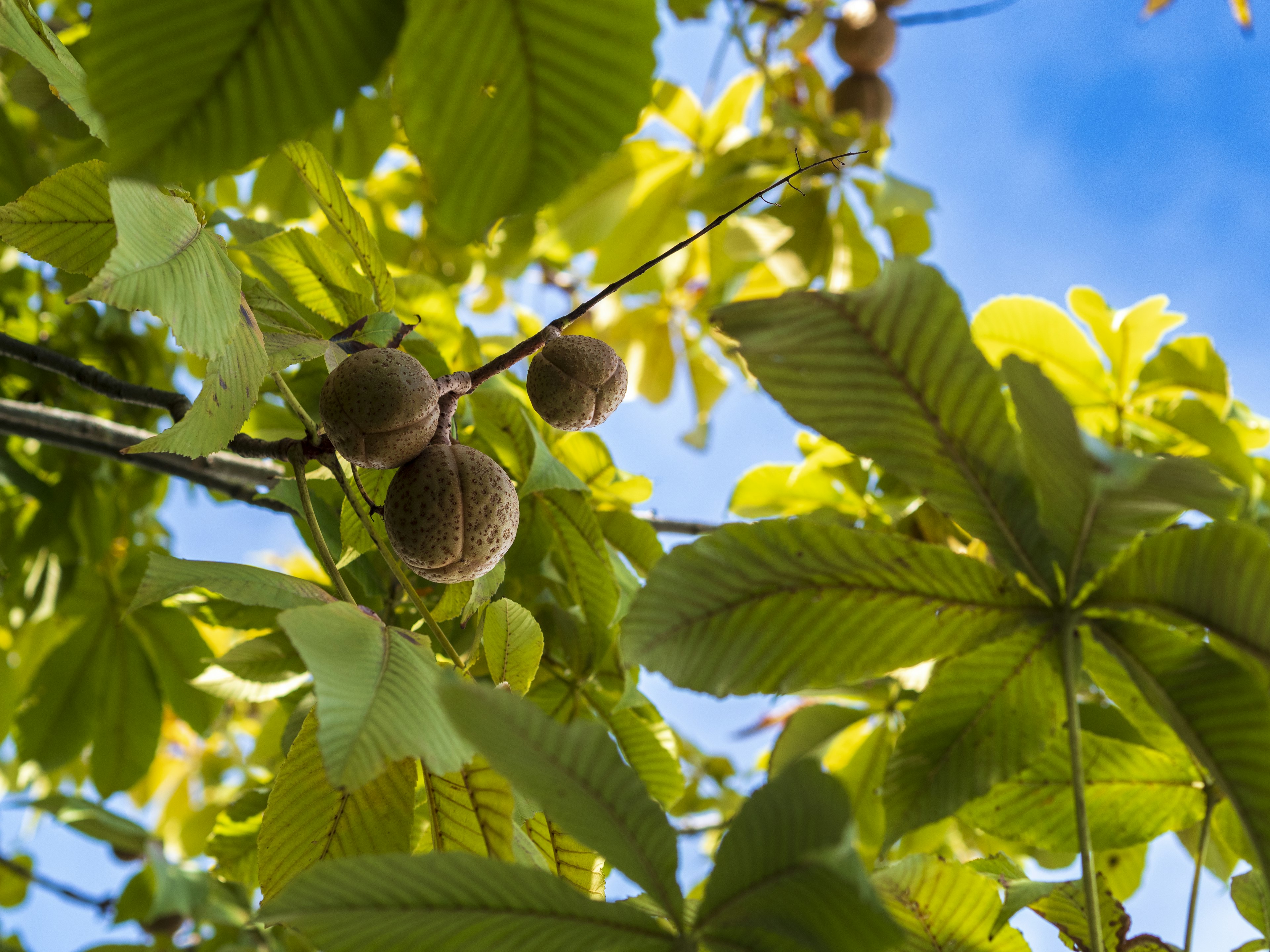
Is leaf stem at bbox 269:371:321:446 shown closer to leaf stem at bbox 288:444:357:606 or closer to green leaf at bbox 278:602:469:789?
leaf stem at bbox 288:444:357:606

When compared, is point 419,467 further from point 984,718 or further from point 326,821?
point 984,718

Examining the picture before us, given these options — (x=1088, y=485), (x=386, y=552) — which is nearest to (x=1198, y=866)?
(x=1088, y=485)

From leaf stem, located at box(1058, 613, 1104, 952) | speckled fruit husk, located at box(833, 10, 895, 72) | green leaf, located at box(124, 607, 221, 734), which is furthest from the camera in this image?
speckled fruit husk, located at box(833, 10, 895, 72)

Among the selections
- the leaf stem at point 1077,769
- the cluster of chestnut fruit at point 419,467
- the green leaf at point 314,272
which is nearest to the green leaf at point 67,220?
the green leaf at point 314,272

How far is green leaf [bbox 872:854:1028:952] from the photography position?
700 millimetres

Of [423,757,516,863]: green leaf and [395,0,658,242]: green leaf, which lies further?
[423,757,516,863]: green leaf

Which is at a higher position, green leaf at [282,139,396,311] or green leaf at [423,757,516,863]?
green leaf at [282,139,396,311]

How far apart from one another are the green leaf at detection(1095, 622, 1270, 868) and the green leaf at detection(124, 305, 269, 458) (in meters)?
0.72

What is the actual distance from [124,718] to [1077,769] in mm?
1983

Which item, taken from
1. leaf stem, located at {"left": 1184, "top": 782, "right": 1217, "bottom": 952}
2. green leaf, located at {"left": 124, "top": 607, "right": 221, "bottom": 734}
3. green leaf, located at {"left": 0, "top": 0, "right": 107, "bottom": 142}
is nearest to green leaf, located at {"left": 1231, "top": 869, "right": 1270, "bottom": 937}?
leaf stem, located at {"left": 1184, "top": 782, "right": 1217, "bottom": 952}

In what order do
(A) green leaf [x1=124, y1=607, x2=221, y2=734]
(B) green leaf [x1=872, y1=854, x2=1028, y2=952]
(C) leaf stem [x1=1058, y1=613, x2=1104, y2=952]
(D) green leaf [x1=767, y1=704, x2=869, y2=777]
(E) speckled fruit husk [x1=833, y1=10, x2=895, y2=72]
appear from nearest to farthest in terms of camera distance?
(C) leaf stem [x1=1058, y1=613, x2=1104, y2=952] → (B) green leaf [x1=872, y1=854, x2=1028, y2=952] → (D) green leaf [x1=767, y1=704, x2=869, y2=777] → (A) green leaf [x1=124, y1=607, x2=221, y2=734] → (E) speckled fruit husk [x1=833, y1=10, x2=895, y2=72]

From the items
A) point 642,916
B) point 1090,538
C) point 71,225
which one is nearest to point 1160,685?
point 1090,538

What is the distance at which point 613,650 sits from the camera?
1212mm

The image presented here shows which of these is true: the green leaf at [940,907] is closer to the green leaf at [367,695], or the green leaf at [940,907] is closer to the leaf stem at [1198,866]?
the leaf stem at [1198,866]
